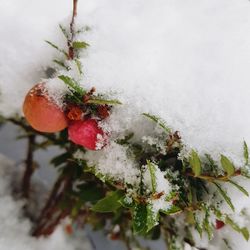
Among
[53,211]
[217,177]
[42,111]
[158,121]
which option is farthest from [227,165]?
[53,211]

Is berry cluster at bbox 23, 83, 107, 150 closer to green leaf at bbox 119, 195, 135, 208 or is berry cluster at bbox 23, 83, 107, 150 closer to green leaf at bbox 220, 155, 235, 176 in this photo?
green leaf at bbox 119, 195, 135, 208

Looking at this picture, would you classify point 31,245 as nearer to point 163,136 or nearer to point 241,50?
point 163,136

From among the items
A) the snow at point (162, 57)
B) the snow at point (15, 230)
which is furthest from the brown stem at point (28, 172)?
the snow at point (162, 57)

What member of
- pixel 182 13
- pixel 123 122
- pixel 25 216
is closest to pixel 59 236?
pixel 25 216

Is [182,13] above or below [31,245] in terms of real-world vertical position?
above

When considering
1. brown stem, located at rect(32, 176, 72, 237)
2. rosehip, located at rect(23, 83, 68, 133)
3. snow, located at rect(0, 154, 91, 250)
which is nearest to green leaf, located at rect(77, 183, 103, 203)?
brown stem, located at rect(32, 176, 72, 237)
